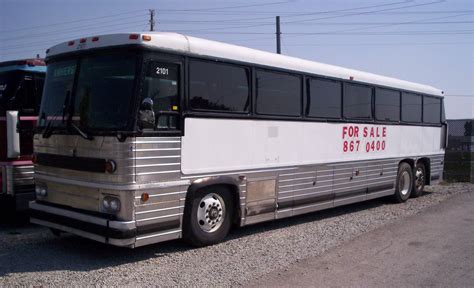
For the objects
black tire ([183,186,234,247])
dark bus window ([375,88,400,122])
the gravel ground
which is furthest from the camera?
dark bus window ([375,88,400,122])

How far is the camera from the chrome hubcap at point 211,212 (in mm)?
6887

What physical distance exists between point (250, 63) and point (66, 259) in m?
3.89

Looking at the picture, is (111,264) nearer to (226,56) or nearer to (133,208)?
(133,208)

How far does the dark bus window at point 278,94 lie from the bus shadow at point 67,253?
82.3 inches

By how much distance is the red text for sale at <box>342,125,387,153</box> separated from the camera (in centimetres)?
985

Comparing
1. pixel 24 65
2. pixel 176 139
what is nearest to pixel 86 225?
pixel 176 139

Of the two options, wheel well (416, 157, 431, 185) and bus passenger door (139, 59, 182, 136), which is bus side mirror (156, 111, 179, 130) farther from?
wheel well (416, 157, 431, 185)

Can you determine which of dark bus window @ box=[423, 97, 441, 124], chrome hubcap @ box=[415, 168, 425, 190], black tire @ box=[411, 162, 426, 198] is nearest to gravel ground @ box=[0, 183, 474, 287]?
black tire @ box=[411, 162, 426, 198]

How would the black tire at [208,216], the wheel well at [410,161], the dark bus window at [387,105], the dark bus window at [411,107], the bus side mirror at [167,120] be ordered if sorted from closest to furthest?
the bus side mirror at [167,120] → the black tire at [208,216] → the dark bus window at [387,105] → the dark bus window at [411,107] → the wheel well at [410,161]

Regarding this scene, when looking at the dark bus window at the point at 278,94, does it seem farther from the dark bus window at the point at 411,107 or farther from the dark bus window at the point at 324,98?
the dark bus window at the point at 411,107

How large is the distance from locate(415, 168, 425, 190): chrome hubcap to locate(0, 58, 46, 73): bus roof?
9.39 m

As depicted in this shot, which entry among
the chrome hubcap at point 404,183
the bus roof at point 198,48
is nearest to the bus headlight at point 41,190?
the bus roof at point 198,48

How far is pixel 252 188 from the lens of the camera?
757 cm

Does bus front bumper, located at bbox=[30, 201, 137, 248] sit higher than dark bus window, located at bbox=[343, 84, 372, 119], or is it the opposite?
dark bus window, located at bbox=[343, 84, 372, 119]
